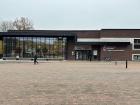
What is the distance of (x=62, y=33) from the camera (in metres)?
86.8

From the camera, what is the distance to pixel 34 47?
8356 centimetres

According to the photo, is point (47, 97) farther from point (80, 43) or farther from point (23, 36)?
point (80, 43)

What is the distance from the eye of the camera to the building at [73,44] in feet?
273

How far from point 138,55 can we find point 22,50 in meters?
25.1

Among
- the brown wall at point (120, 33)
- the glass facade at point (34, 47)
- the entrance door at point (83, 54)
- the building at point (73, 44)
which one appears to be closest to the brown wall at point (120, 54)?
the building at point (73, 44)

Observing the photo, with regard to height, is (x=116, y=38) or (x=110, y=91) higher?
(x=116, y=38)

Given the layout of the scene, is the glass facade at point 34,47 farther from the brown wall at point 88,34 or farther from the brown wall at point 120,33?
the brown wall at point 120,33

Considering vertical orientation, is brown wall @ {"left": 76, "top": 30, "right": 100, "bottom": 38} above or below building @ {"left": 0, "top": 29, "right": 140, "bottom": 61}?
above

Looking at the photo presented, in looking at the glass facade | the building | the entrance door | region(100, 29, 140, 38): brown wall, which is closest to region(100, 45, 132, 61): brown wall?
the building

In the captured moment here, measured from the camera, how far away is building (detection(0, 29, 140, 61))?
8312cm

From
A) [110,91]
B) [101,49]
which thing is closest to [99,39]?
[101,49]

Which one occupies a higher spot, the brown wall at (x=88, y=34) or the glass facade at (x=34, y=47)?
the brown wall at (x=88, y=34)

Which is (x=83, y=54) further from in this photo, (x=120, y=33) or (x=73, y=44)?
(x=120, y=33)

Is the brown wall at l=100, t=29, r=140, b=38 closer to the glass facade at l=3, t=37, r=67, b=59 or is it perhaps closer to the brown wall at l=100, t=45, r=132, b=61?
the brown wall at l=100, t=45, r=132, b=61
